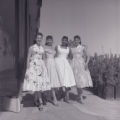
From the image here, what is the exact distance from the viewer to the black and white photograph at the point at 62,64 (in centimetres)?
626

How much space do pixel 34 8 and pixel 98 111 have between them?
610cm

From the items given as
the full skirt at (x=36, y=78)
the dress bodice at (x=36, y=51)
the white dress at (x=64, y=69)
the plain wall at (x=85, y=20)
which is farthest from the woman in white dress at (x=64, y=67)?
the plain wall at (x=85, y=20)

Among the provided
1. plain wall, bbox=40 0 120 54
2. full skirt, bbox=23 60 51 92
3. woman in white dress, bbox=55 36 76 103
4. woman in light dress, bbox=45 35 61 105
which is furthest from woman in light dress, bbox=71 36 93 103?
plain wall, bbox=40 0 120 54

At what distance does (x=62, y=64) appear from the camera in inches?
272

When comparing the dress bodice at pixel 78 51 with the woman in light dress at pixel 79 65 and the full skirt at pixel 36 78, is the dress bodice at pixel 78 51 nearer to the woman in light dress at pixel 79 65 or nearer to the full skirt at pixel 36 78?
the woman in light dress at pixel 79 65

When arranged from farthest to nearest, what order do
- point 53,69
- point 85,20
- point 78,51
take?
1. point 85,20
2. point 78,51
3. point 53,69

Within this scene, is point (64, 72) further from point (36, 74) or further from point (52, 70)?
point (36, 74)

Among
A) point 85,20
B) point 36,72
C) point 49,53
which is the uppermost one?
point 85,20

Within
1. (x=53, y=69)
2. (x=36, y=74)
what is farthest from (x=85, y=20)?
→ (x=36, y=74)

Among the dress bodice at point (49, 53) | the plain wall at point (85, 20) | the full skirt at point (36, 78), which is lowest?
the full skirt at point (36, 78)

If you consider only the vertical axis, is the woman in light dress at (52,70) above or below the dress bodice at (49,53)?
below

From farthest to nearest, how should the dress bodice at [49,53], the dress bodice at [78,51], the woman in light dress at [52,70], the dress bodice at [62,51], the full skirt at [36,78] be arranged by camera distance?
the dress bodice at [78,51] → the dress bodice at [62,51] → the woman in light dress at [52,70] → the dress bodice at [49,53] → the full skirt at [36,78]

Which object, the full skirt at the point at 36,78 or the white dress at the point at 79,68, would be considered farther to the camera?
the white dress at the point at 79,68

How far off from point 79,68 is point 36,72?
3.88 ft
